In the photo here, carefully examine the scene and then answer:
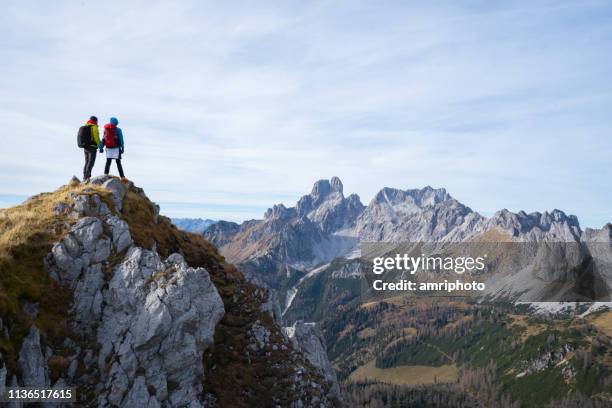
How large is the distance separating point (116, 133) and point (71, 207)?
352 inches

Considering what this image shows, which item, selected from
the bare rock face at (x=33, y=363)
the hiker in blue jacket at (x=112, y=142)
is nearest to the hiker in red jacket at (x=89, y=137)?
the hiker in blue jacket at (x=112, y=142)

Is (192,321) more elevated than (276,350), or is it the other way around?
(192,321)

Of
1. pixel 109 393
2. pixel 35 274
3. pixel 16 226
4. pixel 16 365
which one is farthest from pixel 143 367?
pixel 16 226

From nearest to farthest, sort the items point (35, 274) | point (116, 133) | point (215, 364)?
point (35, 274) < point (215, 364) < point (116, 133)

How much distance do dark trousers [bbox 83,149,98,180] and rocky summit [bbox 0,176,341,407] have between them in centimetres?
300

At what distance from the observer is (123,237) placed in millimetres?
38250

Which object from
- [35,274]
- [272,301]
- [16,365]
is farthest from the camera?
[272,301]

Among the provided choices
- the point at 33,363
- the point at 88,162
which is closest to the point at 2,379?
the point at 33,363

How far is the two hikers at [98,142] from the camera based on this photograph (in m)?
42.7

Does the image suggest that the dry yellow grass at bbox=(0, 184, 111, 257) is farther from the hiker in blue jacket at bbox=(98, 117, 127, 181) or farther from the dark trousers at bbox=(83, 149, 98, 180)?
the hiker in blue jacket at bbox=(98, 117, 127, 181)

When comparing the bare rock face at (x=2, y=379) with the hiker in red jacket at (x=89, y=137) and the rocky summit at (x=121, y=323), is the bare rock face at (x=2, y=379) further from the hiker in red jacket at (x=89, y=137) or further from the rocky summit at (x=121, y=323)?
the hiker in red jacket at (x=89, y=137)

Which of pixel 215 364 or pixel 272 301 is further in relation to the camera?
pixel 272 301

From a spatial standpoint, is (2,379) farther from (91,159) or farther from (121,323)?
(91,159)

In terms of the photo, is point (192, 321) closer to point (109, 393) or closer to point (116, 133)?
point (109, 393)
